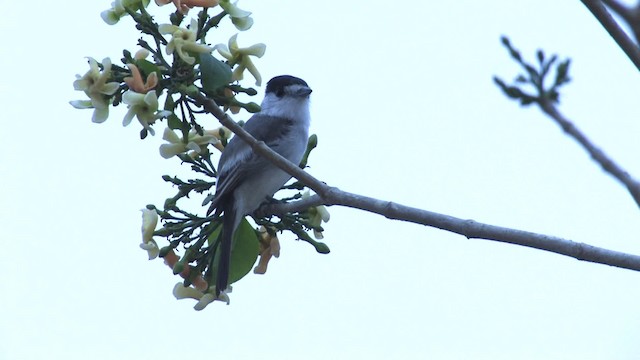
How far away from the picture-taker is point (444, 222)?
149 inches

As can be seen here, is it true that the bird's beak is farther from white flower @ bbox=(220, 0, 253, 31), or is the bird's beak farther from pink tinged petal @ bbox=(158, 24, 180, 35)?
pink tinged petal @ bbox=(158, 24, 180, 35)

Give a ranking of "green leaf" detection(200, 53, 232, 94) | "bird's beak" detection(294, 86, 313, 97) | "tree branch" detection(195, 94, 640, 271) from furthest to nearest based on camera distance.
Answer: "bird's beak" detection(294, 86, 313, 97)
"green leaf" detection(200, 53, 232, 94)
"tree branch" detection(195, 94, 640, 271)

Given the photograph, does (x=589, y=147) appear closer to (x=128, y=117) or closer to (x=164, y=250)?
(x=128, y=117)

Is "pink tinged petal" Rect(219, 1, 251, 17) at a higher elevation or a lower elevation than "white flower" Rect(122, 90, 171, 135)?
higher

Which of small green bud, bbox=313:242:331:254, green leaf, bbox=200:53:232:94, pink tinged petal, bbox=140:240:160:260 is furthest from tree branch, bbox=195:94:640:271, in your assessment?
pink tinged petal, bbox=140:240:160:260

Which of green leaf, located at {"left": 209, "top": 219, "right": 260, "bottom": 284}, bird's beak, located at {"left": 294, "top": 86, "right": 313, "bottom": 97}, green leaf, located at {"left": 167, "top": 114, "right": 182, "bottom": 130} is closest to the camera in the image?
green leaf, located at {"left": 167, "top": 114, "right": 182, "bottom": 130}

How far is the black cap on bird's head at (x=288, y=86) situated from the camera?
741 centimetres

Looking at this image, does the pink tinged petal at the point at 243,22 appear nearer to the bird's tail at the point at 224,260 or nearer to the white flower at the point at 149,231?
the white flower at the point at 149,231

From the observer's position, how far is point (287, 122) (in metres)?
7.16

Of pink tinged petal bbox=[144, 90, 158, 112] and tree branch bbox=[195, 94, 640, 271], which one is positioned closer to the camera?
tree branch bbox=[195, 94, 640, 271]

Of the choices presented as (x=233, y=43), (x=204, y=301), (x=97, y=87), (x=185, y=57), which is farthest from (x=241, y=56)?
(x=204, y=301)

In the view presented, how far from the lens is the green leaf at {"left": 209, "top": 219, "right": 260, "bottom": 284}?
15.6 feet

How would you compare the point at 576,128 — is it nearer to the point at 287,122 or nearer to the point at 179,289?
the point at 179,289

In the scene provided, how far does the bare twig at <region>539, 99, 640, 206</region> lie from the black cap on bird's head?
212 inches
